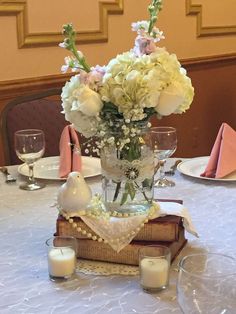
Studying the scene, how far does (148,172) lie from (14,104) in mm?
1093

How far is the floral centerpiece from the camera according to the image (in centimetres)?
103

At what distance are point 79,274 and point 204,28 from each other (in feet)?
8.82

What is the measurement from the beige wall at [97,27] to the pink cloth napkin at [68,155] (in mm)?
971

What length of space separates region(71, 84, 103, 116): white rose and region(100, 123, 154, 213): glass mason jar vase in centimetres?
8

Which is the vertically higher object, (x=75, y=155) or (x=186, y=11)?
(x=186, y=11)

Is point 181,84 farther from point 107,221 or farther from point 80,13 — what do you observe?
point 80,13

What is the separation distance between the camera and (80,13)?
273 centimetres

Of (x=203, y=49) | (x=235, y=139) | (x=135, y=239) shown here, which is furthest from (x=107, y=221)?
(x=203, y=49)

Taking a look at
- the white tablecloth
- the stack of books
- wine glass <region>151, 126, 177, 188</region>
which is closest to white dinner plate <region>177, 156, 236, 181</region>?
the white tablecloth

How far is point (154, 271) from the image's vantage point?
0.94 metres

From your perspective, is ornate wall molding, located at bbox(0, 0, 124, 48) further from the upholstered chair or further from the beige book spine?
the beige book spine

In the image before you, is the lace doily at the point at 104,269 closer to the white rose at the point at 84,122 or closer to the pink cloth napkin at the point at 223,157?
the white rose at the point at 84,122

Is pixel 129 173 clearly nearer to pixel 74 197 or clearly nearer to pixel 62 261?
pixel 74 197

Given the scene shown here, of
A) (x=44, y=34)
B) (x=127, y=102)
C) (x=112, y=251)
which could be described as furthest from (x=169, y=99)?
(x=44, y=34)
